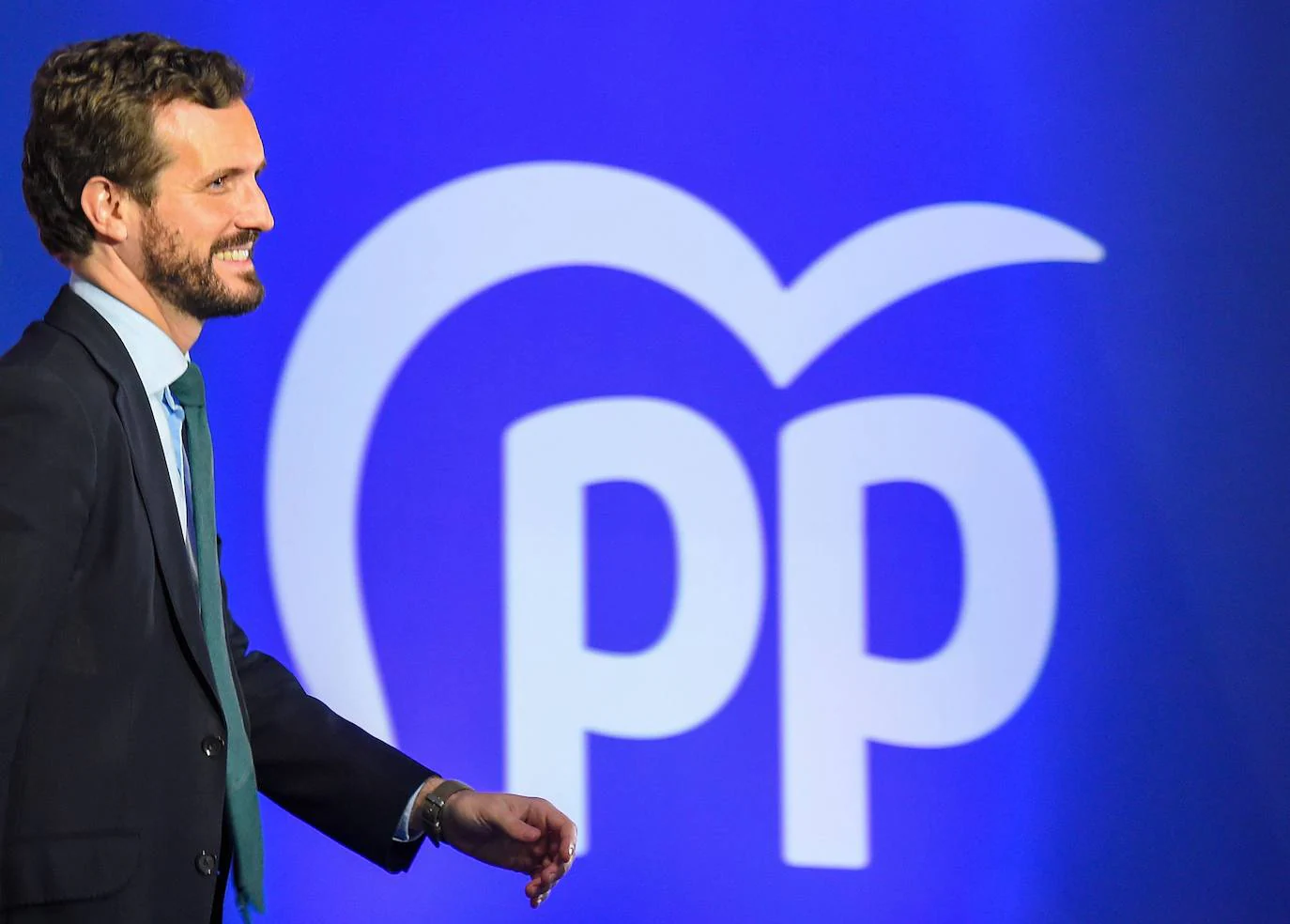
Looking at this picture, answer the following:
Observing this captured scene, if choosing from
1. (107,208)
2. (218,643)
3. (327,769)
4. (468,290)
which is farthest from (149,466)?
(468,290)

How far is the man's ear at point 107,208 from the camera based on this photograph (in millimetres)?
1637

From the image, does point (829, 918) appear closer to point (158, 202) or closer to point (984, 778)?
point (984, 778)

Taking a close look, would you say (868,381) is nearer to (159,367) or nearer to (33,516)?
(159,367)

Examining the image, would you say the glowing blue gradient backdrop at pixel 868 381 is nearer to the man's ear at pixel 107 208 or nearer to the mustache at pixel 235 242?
the mustache at pixel 235 242

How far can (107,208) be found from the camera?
64.8 inches

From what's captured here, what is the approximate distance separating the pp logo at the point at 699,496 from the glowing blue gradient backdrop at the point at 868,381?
37 mm

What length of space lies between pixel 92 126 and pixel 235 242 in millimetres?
201

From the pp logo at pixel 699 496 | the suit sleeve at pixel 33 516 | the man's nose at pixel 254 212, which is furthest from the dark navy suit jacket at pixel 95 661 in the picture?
the pp logo at pixel 699 496

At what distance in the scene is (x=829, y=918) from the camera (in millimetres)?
2742

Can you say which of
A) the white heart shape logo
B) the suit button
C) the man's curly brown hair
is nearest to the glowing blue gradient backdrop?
the white heart shape logo

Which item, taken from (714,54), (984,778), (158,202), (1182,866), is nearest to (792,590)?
(984,778)

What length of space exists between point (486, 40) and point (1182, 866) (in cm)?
204

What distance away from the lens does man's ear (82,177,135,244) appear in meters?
→ 1.64

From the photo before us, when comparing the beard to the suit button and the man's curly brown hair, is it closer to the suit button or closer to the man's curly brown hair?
the man's curly brown hair
